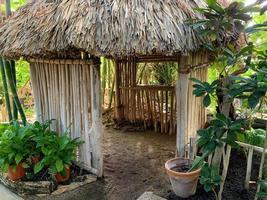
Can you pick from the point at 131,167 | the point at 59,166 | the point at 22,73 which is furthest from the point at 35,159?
the point at 22,73

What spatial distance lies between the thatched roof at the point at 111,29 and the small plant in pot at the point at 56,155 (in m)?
1.25

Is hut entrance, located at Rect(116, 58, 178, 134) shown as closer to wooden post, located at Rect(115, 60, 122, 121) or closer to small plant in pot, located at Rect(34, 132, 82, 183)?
wooden post, located at Rect(115, 60, 122, 121)

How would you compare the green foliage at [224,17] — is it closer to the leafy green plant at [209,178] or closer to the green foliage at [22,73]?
the leafy green plant at [209,178]

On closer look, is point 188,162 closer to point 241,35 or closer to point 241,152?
point 241,152

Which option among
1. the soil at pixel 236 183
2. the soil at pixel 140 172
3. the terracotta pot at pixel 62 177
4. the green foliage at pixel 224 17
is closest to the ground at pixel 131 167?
the soil at pixel 140 172

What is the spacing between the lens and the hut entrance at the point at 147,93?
593 centimetres

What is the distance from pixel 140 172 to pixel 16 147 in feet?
6.37

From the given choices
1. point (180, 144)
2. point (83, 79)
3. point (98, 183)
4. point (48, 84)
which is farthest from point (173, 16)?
point (98, 183)

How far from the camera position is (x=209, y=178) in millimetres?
2945

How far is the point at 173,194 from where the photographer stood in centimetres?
350

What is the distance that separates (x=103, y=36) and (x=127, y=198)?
2.18 meters

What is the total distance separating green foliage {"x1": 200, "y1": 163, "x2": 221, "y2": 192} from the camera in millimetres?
2918

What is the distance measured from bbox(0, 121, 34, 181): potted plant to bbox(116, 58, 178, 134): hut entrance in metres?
2.92

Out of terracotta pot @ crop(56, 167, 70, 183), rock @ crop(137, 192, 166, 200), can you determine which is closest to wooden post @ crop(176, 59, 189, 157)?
rock @ crop(137, 192, 166, 200)
